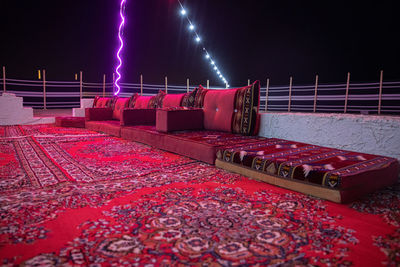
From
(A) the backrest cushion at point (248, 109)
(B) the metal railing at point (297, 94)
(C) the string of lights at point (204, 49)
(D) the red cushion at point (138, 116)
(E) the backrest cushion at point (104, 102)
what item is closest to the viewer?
(A) the backrest cushion at point (248, 109)

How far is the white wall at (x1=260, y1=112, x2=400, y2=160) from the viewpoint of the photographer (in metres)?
1.95

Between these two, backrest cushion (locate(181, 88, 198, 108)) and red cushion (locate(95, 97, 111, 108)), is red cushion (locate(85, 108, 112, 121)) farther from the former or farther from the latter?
backrest cushion (locate(181, 88, 198, 108))

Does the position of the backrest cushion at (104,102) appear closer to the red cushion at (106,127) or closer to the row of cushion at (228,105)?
the red cushion at (106,127)

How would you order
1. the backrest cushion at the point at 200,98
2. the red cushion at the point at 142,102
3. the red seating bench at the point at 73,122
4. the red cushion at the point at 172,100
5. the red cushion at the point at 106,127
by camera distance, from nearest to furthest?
the backrest cushion at the point at 200,98
the red cushion at the point at 172,100
the red cushion at the point at 106,127
the red cushion at the point at 142,102
the red seating bench at the point at 73,122

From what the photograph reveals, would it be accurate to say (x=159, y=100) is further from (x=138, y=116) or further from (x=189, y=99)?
(x=189, y=99)

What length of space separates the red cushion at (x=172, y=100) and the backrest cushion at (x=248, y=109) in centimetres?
99

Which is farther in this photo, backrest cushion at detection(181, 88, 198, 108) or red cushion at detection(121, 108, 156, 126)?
red cushion at detection(121, 108, 156, 126)

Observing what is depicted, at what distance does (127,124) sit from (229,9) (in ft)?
19.3

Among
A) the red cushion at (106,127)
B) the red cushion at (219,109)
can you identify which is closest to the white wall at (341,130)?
the red cushion at (219,109)

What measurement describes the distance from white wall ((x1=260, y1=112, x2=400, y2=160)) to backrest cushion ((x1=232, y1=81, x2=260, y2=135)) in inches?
9.6

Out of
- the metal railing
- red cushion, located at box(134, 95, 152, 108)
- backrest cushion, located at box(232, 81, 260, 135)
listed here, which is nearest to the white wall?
backrest cushion, located at box(232, 81, 260, 135)

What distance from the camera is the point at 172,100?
3523 millimetres

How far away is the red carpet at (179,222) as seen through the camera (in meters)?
0.93

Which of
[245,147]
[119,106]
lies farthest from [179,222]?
[119,106]
